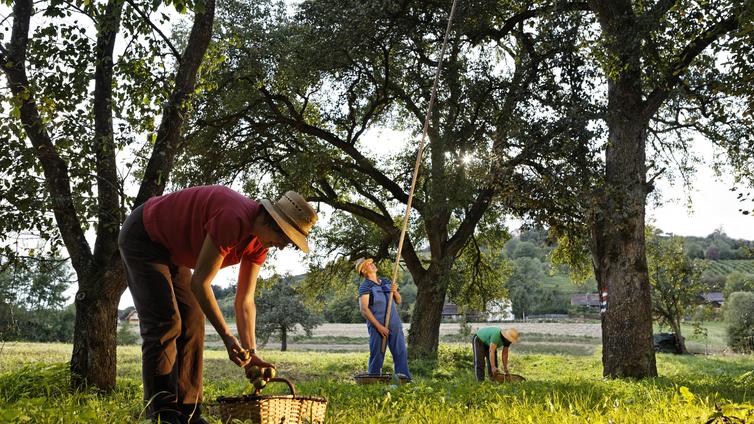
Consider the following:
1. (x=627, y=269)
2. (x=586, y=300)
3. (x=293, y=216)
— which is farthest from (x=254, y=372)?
(x=586, y=300)

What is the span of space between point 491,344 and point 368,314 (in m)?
2.52

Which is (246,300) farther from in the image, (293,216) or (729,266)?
(729,266)

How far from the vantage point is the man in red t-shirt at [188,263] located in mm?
3516

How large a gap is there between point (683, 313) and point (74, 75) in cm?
2956

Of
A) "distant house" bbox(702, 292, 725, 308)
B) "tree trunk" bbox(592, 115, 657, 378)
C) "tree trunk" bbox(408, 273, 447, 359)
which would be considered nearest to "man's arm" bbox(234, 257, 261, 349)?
"tree trunk" bbox(592, 115, 657, 378)

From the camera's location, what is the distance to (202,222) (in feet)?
12.1

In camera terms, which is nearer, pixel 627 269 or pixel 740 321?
pixel 627 269

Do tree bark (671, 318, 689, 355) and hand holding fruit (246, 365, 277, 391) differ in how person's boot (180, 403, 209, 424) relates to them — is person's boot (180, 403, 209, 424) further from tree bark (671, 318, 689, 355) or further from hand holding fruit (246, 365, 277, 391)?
tree bark (671, 318, 689, 355)

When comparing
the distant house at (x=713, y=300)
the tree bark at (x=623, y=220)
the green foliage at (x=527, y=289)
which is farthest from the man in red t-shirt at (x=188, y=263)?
the green foliage at (x=527, y=289)

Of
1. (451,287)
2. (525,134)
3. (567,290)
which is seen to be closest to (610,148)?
(525,134)

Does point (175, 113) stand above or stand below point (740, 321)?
above

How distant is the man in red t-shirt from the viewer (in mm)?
3516

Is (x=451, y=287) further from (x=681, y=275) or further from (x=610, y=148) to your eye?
(x=681, y=275)

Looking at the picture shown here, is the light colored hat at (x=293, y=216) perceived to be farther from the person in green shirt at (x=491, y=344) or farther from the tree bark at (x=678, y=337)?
the tree bark at (x=678, y=337)
